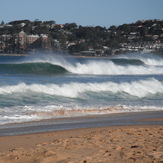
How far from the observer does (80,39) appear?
11188 cm

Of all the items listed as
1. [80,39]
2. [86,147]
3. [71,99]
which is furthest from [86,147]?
[80,39]

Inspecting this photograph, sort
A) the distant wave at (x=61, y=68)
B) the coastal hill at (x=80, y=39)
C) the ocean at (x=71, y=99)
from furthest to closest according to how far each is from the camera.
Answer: the coastal hill at (x=80, y=39) → the distant wave at (x=61, y=68) → the ocean at (x=71, y=99)

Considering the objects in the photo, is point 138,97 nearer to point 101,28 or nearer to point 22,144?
point 22,144

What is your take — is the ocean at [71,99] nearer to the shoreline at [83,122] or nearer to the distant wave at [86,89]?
the distant wave at [86,89]

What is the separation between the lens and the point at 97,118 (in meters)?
13.6

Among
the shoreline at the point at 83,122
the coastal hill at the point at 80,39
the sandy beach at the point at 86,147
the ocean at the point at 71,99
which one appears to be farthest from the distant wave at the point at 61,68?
the coastal hill at the point at 80,39

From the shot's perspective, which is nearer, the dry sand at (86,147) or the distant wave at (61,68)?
the dry sand at (86,147)

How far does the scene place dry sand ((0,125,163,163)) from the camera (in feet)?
23.9

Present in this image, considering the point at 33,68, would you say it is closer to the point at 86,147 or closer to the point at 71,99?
the point at 71,99

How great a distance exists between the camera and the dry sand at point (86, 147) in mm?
7270

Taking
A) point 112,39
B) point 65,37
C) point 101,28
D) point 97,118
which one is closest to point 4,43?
point 65,37

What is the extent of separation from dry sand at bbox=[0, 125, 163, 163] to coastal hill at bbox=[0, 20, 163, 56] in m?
87.6

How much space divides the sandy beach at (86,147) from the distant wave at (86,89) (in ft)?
30.9

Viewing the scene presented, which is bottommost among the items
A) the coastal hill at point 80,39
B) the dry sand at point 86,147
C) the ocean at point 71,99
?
the dry sand at point 86,147
